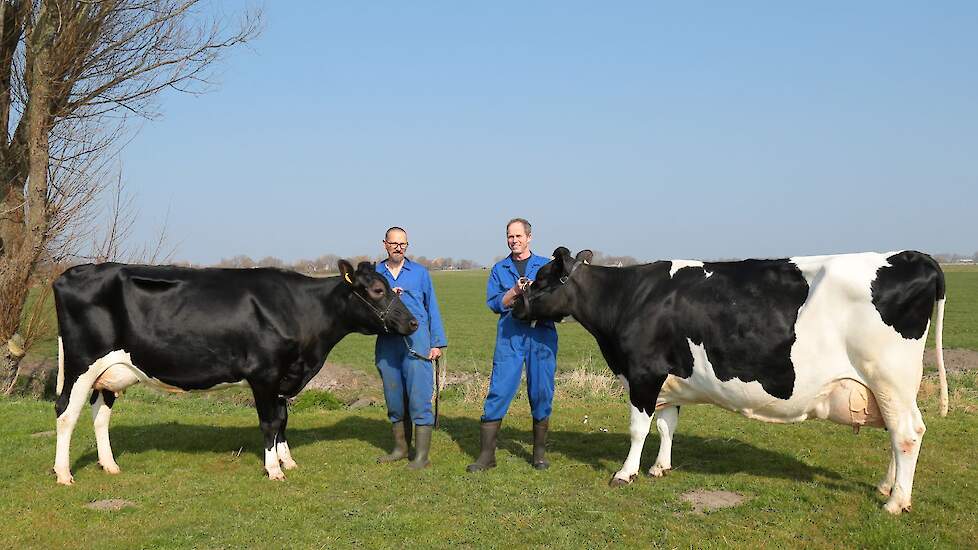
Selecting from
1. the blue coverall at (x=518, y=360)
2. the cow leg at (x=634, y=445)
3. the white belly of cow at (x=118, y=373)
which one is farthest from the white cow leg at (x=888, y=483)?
the white belly of cow at (x=118, y=373)

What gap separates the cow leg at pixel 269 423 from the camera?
25.5 ft

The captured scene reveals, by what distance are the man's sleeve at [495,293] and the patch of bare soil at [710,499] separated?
2.59m

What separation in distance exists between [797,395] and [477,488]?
3073 mm

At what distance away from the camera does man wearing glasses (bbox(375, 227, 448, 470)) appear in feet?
26.9

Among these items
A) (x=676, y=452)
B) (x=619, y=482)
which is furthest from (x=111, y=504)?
(x=676, y=452)

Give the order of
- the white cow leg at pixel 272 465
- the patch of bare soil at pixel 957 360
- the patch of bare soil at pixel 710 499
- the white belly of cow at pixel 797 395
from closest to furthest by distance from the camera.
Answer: the white belly of cow at pixel 797 395 → the patch of bare soil at pixel 710 499 → the white cow leg at pixel 272 465 → the patch of bare soil at pixel 957 360

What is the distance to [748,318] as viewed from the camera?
6.79 metres

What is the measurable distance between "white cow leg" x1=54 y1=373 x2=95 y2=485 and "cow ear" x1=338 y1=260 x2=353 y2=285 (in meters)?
2.74

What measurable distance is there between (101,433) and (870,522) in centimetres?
757

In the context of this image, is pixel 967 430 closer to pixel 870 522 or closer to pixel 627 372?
pixel 870 522

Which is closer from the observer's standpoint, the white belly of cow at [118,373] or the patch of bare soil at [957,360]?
the white belly of cow at [118,373]

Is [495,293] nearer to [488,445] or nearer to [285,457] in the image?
[488,445]

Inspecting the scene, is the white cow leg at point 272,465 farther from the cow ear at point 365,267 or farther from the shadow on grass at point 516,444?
the cow ear at point 365,267

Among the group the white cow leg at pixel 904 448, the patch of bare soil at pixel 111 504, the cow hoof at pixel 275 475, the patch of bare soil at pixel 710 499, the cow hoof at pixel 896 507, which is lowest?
the patch of bare soil at pixel 111 504
